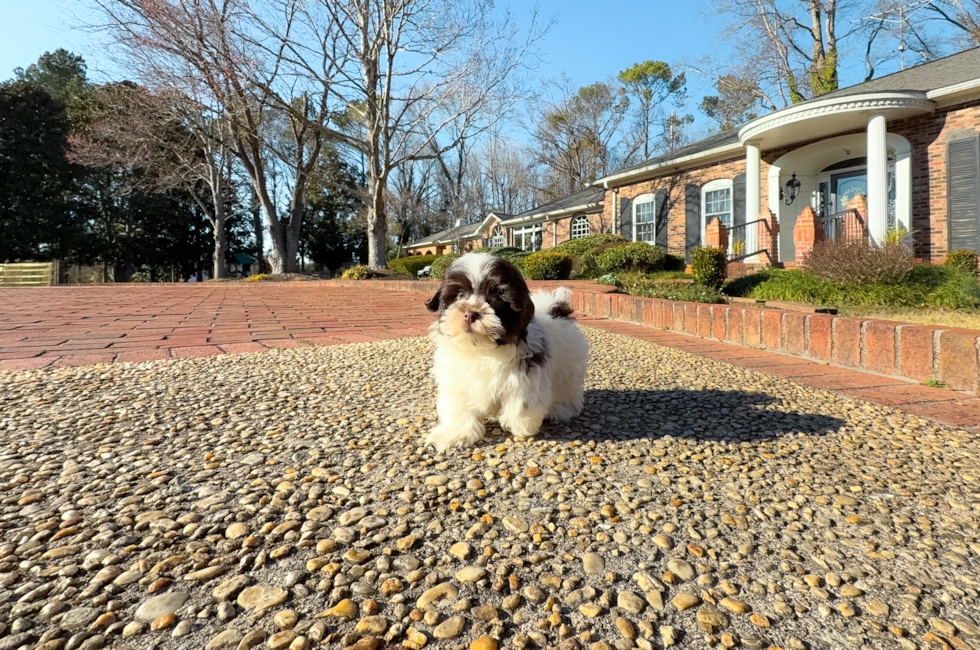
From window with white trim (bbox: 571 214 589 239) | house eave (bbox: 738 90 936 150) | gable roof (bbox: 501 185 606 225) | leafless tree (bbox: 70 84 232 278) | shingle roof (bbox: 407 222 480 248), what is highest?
leafless tree (bbox: 70 84 232 278)

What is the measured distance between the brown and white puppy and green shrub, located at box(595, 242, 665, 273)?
10.9 m

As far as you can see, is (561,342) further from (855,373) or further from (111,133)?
(111,133)

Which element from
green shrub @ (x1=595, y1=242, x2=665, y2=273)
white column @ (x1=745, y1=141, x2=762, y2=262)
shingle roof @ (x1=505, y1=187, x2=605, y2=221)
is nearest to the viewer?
white column @ (x1=745, y1=141, x2=762, y2=262)

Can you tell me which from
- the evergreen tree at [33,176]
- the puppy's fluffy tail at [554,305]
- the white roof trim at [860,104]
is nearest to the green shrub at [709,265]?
the white roof trim at [860,104]

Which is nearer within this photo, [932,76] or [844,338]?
[844,338]

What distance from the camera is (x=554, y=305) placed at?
2693mm

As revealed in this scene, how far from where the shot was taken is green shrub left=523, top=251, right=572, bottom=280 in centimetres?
1252

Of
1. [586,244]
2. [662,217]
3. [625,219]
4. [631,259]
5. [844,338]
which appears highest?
[625,219]

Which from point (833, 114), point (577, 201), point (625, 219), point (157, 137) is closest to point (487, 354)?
point (833, 114)

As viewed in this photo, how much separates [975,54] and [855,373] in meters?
13.4

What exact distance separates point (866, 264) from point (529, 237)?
2180cm

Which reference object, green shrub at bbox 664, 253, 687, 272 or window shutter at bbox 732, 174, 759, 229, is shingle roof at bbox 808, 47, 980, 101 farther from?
green shrub at bbox 664, 253, 687, 272

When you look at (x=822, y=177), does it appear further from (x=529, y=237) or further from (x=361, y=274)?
(x=529, y=237)

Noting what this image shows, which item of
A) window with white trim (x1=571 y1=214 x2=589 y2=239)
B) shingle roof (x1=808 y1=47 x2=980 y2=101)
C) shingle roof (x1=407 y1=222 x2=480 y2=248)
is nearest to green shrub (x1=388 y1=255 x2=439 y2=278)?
shingle roof (x1=407 y1=222 x2=480 y2=248)
